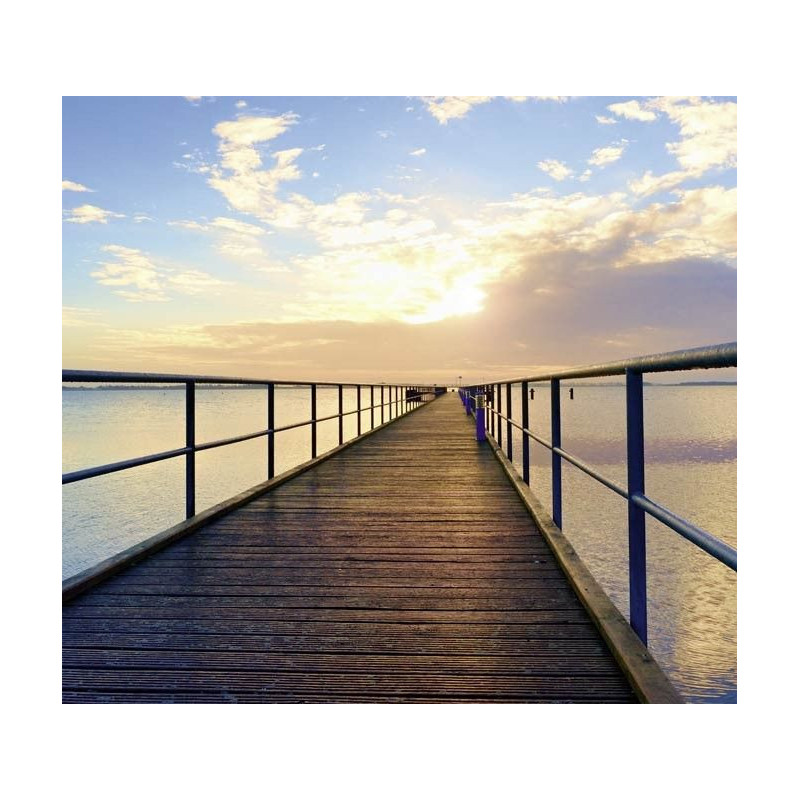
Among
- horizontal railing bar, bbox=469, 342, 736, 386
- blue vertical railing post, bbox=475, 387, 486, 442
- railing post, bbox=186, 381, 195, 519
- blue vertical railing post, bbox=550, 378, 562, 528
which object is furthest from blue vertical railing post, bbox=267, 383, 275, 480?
blue vertical railing post, bbox=475, 387, 486, 442

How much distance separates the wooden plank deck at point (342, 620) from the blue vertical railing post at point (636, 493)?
0.19 m

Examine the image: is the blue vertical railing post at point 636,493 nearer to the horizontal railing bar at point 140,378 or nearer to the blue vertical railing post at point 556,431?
the blue vertical railing post at point 556,431

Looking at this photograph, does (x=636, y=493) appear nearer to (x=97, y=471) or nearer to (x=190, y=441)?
(x=97, y=471)

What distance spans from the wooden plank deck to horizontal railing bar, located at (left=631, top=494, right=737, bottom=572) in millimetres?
504

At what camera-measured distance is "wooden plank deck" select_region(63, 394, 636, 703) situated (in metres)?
1.73

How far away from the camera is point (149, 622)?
7.13ft

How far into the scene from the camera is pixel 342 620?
2186 mm

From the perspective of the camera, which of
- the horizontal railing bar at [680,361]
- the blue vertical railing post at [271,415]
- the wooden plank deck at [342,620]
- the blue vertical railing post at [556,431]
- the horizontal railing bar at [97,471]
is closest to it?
the horizontal railing bar at [680,361]

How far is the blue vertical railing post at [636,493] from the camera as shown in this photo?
1.98m

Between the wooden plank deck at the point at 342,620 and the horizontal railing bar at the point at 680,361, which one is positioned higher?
the horizontal railing bar at the point at 680,361

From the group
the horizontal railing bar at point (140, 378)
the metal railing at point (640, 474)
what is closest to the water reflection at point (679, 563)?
the metal railing at point (640, 474)

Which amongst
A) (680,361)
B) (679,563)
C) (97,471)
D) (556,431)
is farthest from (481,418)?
(680,361)
